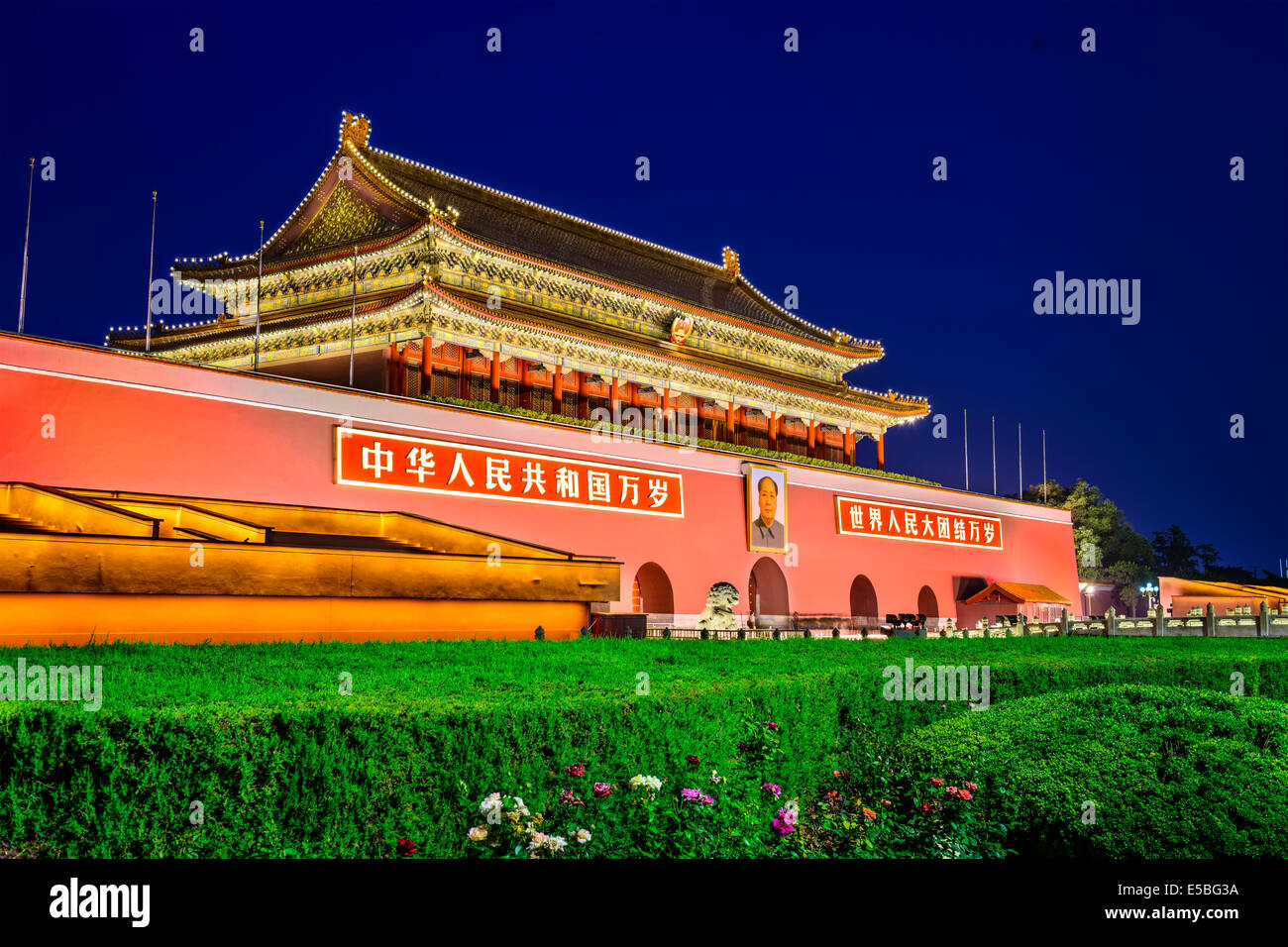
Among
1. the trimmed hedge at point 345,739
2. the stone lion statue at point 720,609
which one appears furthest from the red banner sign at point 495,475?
the trimmed hedge at point 345,739

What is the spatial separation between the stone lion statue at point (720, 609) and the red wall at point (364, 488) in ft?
0.93

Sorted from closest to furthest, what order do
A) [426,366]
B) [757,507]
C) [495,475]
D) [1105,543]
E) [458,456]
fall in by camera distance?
[458,456] < [495,475] < [426,366] < [757,507] < [1105,543]

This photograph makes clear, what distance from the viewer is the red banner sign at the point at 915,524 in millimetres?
30953

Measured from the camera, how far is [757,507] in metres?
28.1

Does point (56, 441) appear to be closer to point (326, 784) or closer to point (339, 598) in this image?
point (339, 598)

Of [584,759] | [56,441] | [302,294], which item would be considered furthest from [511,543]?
[584,759]

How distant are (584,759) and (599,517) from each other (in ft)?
61.1

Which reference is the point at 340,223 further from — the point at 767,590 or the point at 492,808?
the point at 492,808

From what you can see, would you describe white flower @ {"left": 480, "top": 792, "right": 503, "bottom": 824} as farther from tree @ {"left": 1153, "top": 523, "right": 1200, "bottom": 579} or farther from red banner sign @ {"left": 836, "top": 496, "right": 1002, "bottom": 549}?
tree @ {"left": 1153, "top": 523, "right": 1200, "bottom": 579}

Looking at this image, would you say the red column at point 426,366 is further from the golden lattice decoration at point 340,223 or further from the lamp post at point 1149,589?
the lamp post at point 1149,589

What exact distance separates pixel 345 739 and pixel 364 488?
50.2 feet

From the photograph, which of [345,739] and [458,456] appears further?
[458,456]

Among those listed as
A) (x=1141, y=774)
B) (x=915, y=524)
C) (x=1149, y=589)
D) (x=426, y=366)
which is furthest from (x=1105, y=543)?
(x=1141, y=774)
